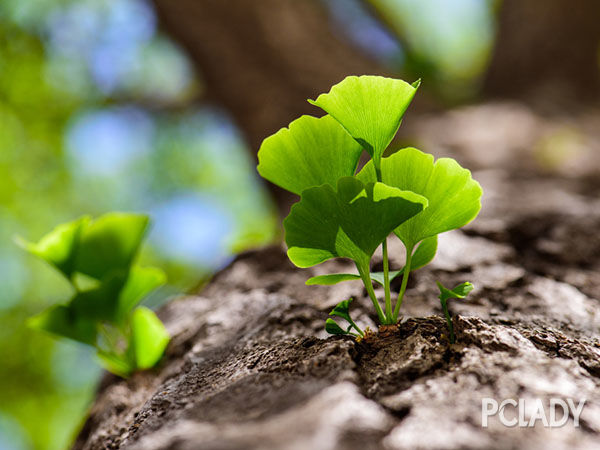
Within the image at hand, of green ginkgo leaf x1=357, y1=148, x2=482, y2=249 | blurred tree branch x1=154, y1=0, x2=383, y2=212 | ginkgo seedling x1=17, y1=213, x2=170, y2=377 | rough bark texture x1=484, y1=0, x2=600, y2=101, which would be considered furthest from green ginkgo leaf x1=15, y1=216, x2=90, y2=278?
rough bark texture x1=484, y1=0, x2=600, y2=101

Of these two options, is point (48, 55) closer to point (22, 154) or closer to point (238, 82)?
point (22, 154)

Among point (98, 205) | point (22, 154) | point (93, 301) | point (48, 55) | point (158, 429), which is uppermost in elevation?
point (48, 55)

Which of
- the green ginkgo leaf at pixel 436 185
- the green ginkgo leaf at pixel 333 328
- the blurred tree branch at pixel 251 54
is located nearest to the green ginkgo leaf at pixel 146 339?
the green ginkgo leaf at pixel 333 328

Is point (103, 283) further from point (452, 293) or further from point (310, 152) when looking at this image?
point (452, 293)

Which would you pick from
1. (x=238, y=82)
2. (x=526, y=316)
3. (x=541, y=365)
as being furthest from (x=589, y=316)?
(x=238, y=82)

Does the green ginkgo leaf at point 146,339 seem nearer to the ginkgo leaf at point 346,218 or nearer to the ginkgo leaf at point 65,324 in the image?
the ginkgo leaf at point 65,324

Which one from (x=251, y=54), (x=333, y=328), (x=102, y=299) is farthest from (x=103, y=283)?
(x=251, y=54)
